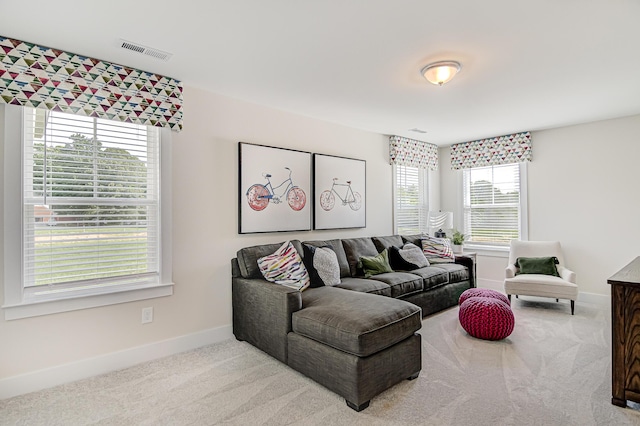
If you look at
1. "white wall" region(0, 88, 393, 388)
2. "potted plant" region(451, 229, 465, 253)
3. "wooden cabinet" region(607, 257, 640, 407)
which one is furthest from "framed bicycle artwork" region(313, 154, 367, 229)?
"wooden cabinet" region(607, 257, 640, 407)

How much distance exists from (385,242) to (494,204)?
222 cm

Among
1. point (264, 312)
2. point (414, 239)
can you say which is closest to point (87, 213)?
point (264, 312)

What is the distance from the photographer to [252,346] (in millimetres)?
3238

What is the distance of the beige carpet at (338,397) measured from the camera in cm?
209

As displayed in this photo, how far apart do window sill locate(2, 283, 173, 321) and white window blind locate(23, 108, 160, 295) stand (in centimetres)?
9

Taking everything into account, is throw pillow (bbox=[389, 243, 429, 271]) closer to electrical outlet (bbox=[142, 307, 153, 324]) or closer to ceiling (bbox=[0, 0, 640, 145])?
ceiling (bbox=[0, 0, 640, 145])

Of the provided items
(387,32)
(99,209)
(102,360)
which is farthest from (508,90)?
(102,360)

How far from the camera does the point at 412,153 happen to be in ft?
18.4

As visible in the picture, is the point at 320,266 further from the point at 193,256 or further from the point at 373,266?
the point at 193,256

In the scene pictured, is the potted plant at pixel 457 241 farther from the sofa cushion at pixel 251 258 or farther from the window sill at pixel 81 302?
the window sill at pixel 81 302

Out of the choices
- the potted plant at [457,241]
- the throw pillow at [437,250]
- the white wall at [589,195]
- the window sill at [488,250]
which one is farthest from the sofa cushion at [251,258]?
the white wall at [589,195]

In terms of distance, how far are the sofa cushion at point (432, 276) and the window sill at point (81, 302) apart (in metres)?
2.75

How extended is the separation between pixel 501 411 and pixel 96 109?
354 centimetres

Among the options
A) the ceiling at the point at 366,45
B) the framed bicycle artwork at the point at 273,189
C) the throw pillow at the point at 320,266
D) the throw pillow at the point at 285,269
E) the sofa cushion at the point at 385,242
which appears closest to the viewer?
the ceiling at the point at 366,45
